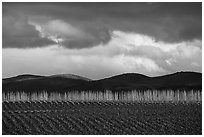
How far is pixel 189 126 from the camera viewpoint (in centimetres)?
464

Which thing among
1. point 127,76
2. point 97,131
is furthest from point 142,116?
point 127,76

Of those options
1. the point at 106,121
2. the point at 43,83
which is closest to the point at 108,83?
the point at 43,83

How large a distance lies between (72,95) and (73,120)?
9.21 ft

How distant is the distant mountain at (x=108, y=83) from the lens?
380 inches

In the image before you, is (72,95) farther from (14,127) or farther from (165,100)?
(14,127)

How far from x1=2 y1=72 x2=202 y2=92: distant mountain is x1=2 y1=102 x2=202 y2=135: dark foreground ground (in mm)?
3387

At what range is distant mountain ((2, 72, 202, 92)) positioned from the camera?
9641 mm

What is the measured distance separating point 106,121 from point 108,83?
550 centimetres

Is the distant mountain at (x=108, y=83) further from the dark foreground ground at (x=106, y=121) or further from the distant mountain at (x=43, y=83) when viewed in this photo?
the dark foreground ground at (x=106, y=121)

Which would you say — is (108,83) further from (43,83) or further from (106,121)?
(106,121)

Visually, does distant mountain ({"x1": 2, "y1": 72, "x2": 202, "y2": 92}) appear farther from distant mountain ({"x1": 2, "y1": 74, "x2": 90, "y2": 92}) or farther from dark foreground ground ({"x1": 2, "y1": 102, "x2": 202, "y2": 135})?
dark foreground ground ({"x1": 2, "y1": 102, "x2": 202, "y2": 135})

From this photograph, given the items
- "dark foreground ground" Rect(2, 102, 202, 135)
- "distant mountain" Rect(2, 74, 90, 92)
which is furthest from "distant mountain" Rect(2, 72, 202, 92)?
"dark foreground ground" Rect(2, 102, 202, 135)

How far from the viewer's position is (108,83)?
10297mm

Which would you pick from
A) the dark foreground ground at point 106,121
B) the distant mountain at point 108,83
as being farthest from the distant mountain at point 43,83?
the dark foreground ground at point 106,121
